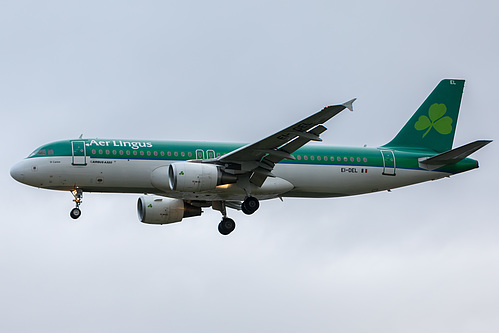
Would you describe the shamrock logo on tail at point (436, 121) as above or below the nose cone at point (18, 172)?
above

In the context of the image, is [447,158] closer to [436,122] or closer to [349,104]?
[436,122]

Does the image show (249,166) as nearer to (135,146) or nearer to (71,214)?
(135,146)

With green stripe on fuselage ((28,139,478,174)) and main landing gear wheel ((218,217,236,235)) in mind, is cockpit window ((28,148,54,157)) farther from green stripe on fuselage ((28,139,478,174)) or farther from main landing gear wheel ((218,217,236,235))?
main landing gear wheel ((218,217,236,235))

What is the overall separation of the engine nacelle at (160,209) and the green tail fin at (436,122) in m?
11.5

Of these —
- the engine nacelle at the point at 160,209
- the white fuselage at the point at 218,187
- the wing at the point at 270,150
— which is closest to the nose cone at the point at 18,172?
the white fuselage at the point at 218,187

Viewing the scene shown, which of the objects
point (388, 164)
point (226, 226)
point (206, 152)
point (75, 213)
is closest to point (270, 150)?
point (206, 152)

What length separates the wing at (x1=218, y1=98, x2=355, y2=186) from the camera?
40.3 meters

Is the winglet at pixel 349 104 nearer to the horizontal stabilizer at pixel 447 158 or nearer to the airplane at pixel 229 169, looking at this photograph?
the airplane at pixel 229 169

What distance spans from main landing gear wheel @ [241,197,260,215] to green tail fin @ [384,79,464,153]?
910 centimetres

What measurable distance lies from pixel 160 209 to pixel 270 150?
8268 mm

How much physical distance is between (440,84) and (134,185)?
60.7ft

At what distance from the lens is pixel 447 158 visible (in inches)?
1876

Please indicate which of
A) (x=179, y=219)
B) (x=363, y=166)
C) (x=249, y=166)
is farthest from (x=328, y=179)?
(x=179, y=219)

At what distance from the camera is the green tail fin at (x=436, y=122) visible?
1965 inches
